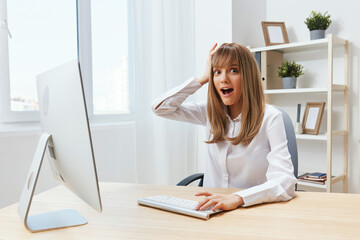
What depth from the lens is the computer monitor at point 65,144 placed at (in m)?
0.79

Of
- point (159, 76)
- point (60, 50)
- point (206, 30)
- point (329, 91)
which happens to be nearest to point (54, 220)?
point (60, 50)

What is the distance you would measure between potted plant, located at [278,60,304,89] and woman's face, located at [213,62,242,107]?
149 cm

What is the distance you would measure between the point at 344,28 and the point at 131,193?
7.59ft

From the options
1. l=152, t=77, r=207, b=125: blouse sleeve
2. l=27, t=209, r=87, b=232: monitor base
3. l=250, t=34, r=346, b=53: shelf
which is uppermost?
l=250, t=34, r=346, b=53: shelf

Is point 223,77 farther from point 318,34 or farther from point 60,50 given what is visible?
point 318,34

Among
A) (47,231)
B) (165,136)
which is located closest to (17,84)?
(165,136)

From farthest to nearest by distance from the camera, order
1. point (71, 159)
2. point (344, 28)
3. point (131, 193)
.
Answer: point (344, 28) < point (131, 193) < point (71, 159)

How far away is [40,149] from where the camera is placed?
98cm

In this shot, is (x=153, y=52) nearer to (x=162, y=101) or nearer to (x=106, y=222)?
(x=162, y=101)

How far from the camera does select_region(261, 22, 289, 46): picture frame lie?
9.37ft

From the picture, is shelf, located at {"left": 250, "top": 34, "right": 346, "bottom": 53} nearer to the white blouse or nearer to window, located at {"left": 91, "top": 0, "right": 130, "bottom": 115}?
window, located at {"left": 91, "top": 0, "right": 130, "bottom": 115}

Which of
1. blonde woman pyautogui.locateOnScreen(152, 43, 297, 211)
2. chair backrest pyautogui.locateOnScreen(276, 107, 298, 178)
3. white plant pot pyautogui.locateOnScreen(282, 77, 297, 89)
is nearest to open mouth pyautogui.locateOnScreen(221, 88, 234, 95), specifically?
blonde woman pyautogui.locateOnScreen(152, 43, 297, 211)

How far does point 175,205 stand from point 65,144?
389mm

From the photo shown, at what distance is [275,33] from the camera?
114 inches
